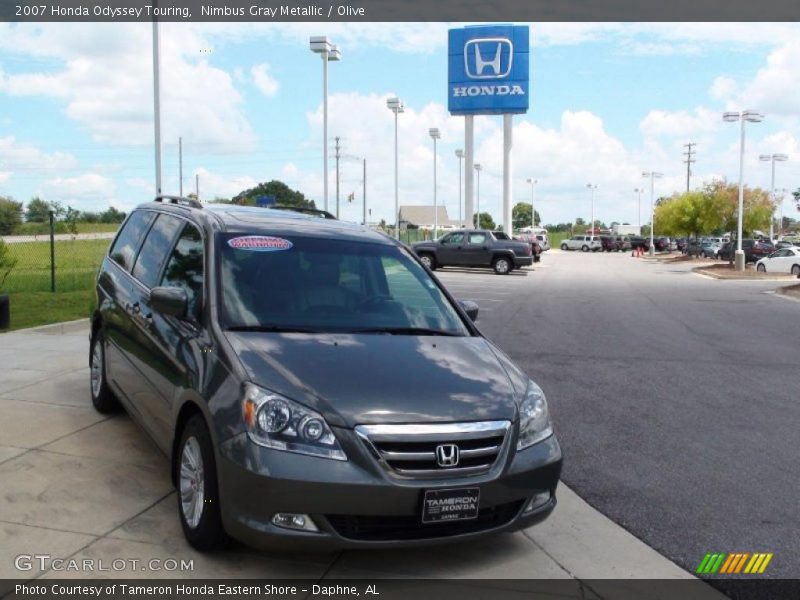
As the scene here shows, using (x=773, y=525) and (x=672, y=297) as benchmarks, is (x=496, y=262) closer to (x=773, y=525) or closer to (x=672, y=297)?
(x=672, y=297)

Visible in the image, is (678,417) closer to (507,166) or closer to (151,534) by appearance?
(151,534)

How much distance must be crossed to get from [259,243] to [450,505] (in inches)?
83.2

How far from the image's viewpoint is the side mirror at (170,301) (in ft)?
15.5

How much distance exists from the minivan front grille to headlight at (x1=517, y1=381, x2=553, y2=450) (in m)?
0.29

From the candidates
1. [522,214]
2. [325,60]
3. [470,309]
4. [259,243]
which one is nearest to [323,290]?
[259,243]

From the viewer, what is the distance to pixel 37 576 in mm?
3973

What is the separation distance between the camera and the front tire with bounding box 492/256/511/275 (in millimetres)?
34469

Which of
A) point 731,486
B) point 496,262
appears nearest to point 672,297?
point 496,262

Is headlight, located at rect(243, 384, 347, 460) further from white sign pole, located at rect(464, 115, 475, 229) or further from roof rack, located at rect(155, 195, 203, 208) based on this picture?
white sign pole, located at rect(464, 115, 475, 229)

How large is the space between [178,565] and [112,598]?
1.31 feet

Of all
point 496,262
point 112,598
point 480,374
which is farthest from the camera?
Answer: point 496,262

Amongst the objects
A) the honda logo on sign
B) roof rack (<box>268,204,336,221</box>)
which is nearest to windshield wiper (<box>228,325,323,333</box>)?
roof rack (<box>268,204,336,221</box>)

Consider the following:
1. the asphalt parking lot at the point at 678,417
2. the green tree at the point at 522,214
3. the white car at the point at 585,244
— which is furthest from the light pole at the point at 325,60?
the green tree at the point at 522,214

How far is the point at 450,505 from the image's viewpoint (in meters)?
3.94
